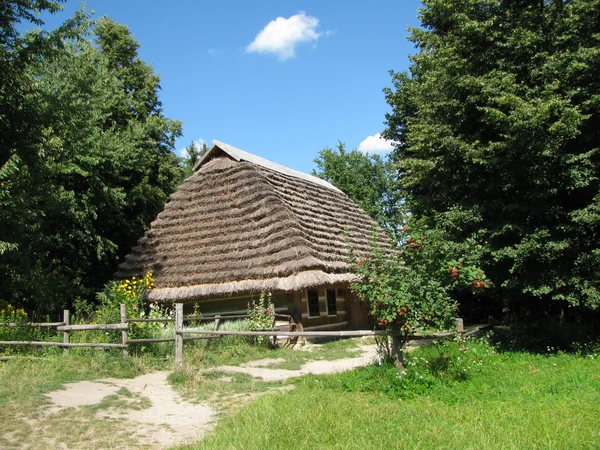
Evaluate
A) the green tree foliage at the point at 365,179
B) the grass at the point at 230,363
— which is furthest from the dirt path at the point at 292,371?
the green tree foliage at the point at 365,179

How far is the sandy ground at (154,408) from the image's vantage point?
5379mm

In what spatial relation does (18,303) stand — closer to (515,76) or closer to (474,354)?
(474,354)

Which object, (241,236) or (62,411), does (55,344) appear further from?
(241,236)

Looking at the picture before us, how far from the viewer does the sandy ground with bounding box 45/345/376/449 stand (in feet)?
17.6

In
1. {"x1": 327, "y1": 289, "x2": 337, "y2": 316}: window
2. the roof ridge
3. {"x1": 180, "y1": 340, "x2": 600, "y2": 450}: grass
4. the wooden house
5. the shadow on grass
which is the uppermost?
the roof ridge

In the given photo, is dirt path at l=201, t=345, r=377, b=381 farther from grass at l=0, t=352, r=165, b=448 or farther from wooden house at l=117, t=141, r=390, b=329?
wooden house at l=117, t=141, r=390, b=329

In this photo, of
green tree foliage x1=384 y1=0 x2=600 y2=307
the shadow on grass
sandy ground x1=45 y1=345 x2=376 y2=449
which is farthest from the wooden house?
sandy ground x1=45 y1=345 x2=376 y2=449

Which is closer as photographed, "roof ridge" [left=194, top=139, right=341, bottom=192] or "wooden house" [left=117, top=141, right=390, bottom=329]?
"wooden house" [left=117, top=141, right=390, bottom=329]

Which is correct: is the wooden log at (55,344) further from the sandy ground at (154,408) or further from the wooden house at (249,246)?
the wooden house at (249,246)

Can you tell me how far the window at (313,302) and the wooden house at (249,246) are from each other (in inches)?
1.3

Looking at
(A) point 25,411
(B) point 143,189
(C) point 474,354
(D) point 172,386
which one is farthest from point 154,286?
(C) point 474,354

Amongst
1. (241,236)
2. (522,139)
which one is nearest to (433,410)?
(522,139)

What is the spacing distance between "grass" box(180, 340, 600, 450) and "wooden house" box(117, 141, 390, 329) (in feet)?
16.9

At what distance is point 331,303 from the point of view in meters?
16.4
